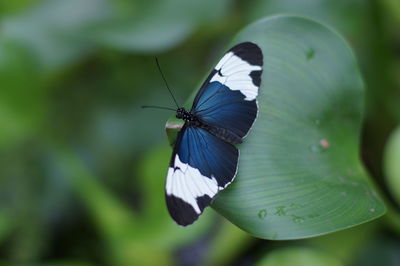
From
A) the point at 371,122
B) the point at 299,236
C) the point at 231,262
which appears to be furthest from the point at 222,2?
the point at 299,236

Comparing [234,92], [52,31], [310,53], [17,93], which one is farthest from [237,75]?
[52,31]

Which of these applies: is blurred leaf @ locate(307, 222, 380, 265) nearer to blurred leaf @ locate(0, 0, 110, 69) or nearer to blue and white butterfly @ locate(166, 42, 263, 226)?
blue and white butterfly @ locate(166, 42, 263, 226)

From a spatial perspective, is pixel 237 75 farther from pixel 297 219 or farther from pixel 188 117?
pixel 297 219

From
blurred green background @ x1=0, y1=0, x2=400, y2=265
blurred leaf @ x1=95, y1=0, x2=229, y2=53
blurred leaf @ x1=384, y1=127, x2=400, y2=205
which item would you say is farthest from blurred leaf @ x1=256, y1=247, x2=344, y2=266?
blurred leaf @ x1=95, y1=0, x2=229, y2=53

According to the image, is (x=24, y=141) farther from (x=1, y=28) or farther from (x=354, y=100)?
(x=354, y=100)

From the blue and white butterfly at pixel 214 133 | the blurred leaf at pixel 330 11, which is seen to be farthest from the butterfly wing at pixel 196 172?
the blurred leaf at pixel 330 11

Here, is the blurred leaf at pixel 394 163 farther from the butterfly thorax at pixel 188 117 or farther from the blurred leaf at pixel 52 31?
the blurred leaf at pixel 52 31
